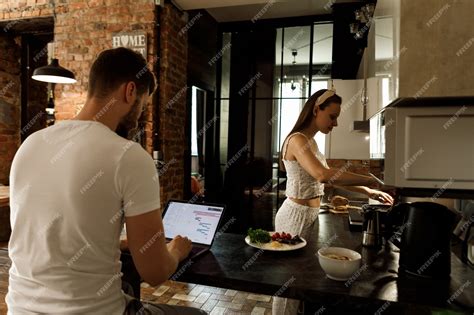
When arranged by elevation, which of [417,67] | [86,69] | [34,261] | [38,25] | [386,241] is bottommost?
[386,241]

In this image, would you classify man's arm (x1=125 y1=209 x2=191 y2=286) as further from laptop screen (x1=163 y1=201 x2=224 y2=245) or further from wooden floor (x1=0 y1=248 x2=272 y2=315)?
wooden floor (x1=0 y1=248 x2=272 y2=315)

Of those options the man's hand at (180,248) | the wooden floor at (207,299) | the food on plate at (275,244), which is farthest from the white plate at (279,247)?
the wooden floor at (207,299)

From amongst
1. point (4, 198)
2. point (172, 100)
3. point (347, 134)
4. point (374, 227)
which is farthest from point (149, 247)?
point (4, 198)

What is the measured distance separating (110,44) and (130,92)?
2927mm

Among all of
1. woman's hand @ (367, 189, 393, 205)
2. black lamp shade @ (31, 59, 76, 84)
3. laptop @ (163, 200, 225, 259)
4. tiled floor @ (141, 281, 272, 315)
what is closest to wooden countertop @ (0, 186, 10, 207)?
black lamp shade @ (31, 59, 76, 84)

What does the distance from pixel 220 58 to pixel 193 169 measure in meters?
1.68

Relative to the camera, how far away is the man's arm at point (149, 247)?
1.01 metres

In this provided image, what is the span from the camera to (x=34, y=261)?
40.0 inches

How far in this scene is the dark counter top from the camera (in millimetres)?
1086

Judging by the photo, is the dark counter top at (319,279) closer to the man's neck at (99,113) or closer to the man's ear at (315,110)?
the man's neck at (99,113)

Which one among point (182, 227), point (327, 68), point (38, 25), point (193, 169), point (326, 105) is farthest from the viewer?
point (327, 68)

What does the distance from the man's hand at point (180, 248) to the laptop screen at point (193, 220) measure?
0.60ft

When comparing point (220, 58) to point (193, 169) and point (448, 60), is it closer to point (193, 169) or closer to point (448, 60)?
point (193, 169)

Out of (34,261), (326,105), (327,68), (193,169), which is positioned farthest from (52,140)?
(327,68)
